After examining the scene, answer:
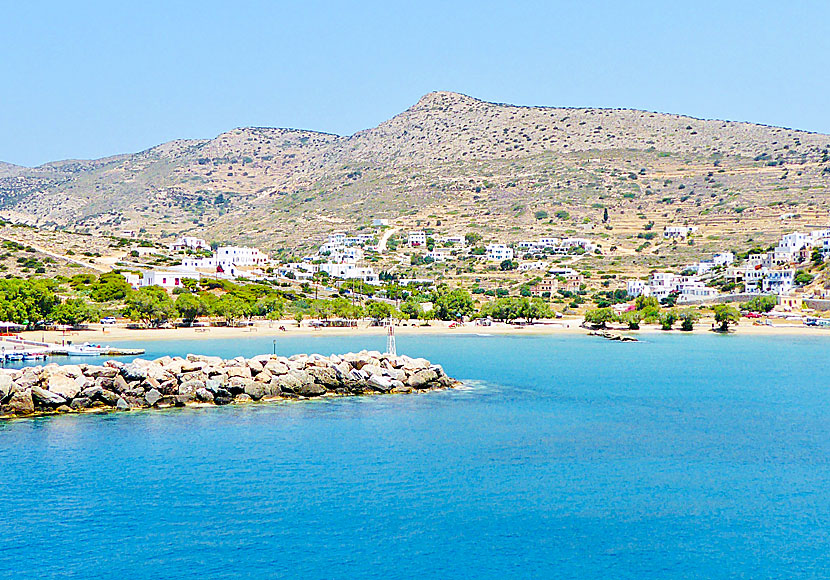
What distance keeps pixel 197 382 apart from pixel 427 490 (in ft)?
59.2

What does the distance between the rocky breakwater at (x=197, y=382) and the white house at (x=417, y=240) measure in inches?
4427

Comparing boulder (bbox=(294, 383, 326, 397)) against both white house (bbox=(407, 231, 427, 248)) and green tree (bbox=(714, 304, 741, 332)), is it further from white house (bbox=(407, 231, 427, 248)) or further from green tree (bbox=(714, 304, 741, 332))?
white house (bbox=(407, 231, 427, 248))

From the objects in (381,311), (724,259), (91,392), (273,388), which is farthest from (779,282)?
(91,392)

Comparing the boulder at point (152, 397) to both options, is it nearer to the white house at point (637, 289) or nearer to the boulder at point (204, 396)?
the boulder at point (204, 396)

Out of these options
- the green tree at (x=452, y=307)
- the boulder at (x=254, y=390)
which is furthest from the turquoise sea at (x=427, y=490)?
the green tree at (x=452, y=307)

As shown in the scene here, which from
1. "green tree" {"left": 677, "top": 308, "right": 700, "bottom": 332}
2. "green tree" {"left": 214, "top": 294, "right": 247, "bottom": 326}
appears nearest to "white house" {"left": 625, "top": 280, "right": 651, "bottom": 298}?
"green tree" {"left": 677, "top": 308, "right": 700, "bottom": 332}

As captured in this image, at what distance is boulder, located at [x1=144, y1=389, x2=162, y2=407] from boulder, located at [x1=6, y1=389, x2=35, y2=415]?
186 inches

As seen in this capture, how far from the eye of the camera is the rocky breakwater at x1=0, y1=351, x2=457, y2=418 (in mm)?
37625

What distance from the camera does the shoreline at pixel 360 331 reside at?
73438 mm

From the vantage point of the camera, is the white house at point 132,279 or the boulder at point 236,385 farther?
the white house at point 132,279

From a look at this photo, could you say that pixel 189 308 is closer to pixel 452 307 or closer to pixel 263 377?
pixel 452 307

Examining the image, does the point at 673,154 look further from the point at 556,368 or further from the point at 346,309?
the point at 556,368

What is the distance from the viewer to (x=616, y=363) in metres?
63.4

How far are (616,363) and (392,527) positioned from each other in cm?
4362
